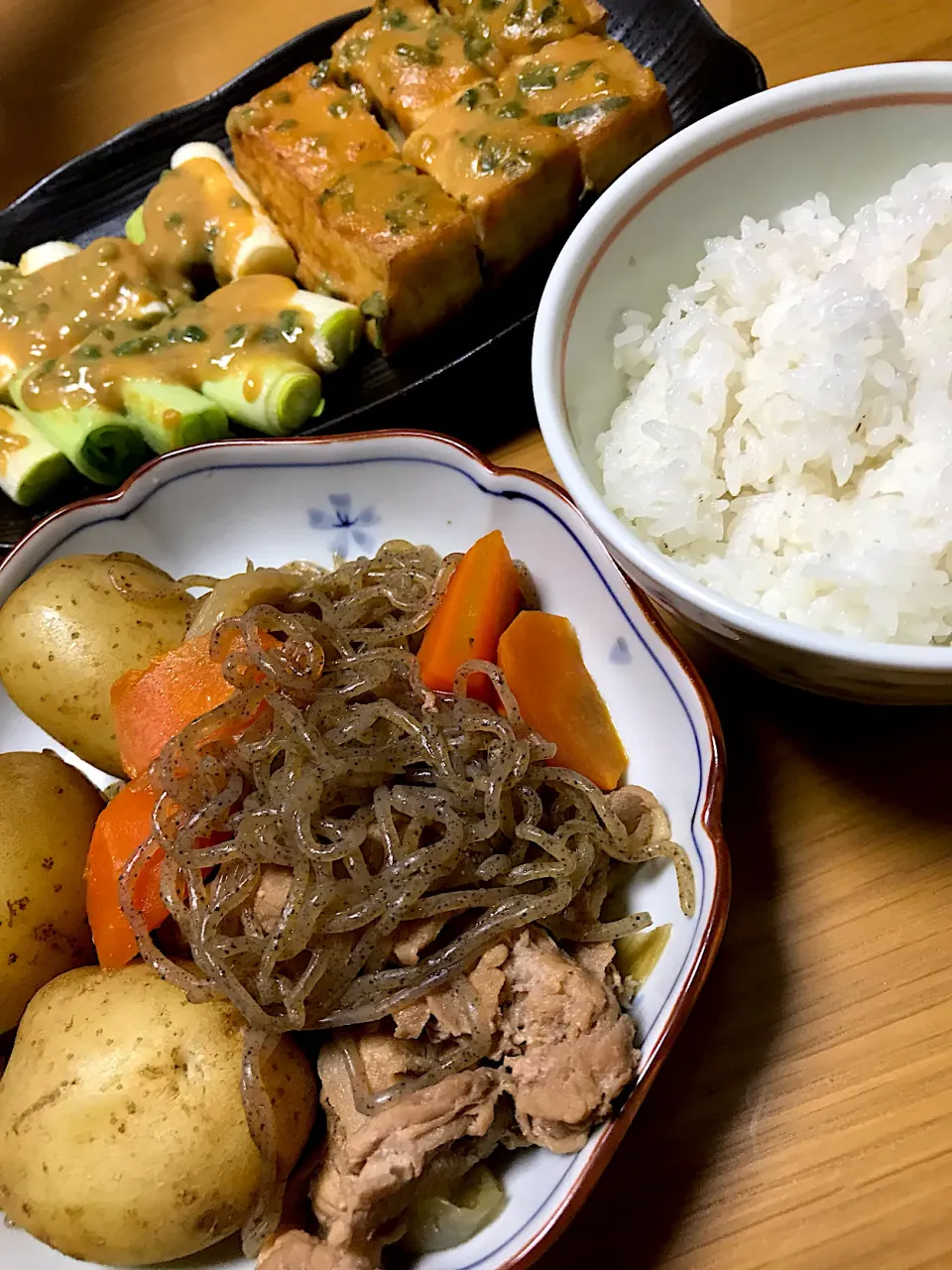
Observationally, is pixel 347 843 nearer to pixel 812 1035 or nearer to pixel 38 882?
pixel 38 882

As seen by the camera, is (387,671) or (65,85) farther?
(65,85)

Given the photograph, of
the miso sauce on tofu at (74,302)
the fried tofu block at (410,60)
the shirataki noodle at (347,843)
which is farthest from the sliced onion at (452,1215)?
the fried tofu block at (410,60)

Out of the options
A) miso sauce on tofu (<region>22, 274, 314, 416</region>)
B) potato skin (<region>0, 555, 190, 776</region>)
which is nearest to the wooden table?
potato skin (<region>0, 555, 190, 776</region>)

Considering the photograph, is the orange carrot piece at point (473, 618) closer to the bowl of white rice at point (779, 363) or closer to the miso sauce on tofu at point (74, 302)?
the bowl of white rice at point (779, 363)

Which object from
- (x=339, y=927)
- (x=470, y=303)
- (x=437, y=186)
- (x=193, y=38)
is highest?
(x=193, y=38)

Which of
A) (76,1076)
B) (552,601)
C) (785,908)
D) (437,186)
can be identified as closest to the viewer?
(76,1076)

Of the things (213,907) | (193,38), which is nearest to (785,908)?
(213,907)

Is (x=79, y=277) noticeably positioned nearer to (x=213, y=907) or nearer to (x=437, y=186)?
(x=437, y=186)

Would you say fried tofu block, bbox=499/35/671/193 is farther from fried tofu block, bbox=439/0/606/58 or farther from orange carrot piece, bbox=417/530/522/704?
orange carrot piece, bbox=417/530/522/704
